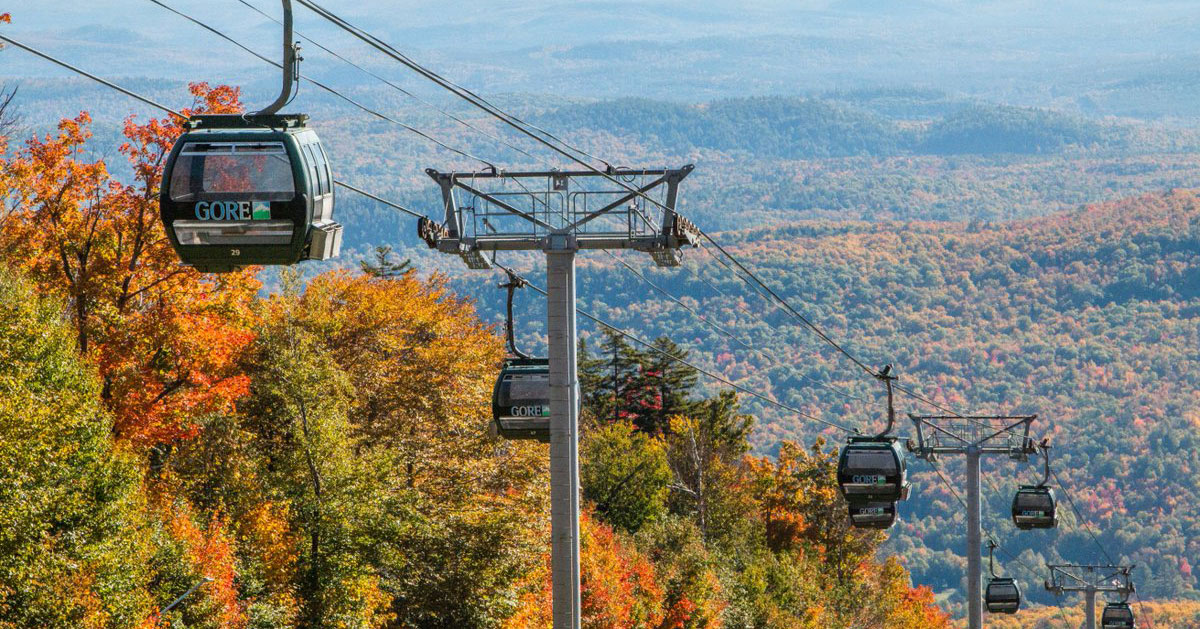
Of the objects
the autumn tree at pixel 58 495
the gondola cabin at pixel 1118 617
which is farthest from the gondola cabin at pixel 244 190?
the gondola cabin at pixel 1118 617

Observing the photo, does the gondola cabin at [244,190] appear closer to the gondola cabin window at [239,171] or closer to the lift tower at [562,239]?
the gondola cabin window at [239,171]

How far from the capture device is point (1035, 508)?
5916 cm

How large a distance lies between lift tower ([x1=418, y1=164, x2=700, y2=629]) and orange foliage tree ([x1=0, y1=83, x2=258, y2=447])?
15833 millimetres

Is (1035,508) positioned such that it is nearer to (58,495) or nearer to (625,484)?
(625,484)

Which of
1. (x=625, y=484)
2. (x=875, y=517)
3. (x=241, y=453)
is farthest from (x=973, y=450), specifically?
(x=241, y=453)

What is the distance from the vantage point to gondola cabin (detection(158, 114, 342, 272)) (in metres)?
15.9

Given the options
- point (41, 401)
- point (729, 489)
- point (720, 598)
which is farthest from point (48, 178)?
point (729, 489)

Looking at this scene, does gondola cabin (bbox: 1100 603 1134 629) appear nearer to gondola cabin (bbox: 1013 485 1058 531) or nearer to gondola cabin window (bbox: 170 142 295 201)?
gondola cabin (bbox: 1013 485 1058 531)

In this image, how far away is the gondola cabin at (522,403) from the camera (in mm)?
28453

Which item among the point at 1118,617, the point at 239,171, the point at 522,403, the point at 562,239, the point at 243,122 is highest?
the point at 243,122

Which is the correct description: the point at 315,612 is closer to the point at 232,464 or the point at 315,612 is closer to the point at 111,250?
the point at 232,464

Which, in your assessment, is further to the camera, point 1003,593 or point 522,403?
point 1003,593

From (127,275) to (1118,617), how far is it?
5358cm

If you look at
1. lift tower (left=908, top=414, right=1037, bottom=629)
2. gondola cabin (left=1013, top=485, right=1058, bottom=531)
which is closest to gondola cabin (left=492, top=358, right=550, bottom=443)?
lift tower (left=908, top=414, right=1037, bottom=629)
